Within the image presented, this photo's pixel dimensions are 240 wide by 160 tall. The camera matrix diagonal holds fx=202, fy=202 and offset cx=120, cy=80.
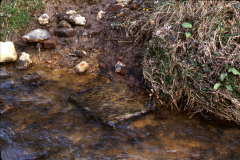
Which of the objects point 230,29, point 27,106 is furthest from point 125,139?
point 230,29

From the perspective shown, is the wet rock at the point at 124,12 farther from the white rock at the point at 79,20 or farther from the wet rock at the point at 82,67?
the wet rock at the point at 82,67

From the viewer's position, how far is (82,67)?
13.3 ft

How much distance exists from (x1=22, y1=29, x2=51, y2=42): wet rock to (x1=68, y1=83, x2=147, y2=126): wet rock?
1669mm

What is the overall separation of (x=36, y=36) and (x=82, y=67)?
1223 mm

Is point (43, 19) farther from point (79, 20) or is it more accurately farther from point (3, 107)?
point (3, 107)

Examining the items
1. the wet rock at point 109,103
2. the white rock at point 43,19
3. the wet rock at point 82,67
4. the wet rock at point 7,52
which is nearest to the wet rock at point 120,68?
the wet rock at point 109,103

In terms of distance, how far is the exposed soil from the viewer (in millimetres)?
3948

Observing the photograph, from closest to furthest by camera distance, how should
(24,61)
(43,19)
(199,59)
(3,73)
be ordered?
(199,59), (3,73), (24,61), (43,19)

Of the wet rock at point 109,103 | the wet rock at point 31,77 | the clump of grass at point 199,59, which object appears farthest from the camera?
the wet rock at point 31,77

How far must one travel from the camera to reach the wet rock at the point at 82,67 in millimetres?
4055

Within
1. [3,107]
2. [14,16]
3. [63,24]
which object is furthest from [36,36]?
[3,107]

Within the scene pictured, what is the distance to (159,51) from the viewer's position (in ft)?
10.9

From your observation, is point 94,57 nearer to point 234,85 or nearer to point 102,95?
point 102,95

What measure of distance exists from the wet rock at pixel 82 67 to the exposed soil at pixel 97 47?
0.34 feet
